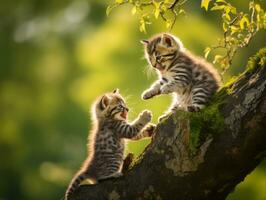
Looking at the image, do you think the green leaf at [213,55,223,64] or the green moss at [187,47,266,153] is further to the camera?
the green leaf at [213,55,223,64]

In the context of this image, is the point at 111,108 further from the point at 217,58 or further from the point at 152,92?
the point at 217,58

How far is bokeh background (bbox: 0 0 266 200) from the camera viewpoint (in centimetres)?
3048

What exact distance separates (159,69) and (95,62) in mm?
21985

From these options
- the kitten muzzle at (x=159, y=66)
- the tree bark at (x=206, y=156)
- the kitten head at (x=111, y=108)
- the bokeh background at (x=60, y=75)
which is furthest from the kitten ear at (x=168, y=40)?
the bokeh background at (x=60, y=75)

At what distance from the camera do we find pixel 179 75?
1087 cm

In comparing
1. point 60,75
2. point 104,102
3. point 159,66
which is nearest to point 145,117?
point 104,102

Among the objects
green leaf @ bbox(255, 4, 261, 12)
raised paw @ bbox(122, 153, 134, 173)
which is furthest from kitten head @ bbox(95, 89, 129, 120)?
green leaf @ bbox(255, 4, 261, 12)

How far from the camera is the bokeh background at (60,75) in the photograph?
100ft

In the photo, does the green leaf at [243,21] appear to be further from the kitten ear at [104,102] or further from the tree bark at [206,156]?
the kitten ear at [104,102]

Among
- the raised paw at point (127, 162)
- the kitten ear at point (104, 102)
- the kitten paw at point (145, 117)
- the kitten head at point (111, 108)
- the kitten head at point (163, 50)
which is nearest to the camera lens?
the raised paw at point (127, 162)

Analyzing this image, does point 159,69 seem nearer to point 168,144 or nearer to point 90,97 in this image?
point 168,144

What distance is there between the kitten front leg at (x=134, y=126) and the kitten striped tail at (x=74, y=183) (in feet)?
2.36

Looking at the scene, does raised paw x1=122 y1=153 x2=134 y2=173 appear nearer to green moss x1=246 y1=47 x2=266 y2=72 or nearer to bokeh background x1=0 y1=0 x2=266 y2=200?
green moss x1=246 y1=47 x2=266 y2=72

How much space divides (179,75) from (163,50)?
0.87 m
